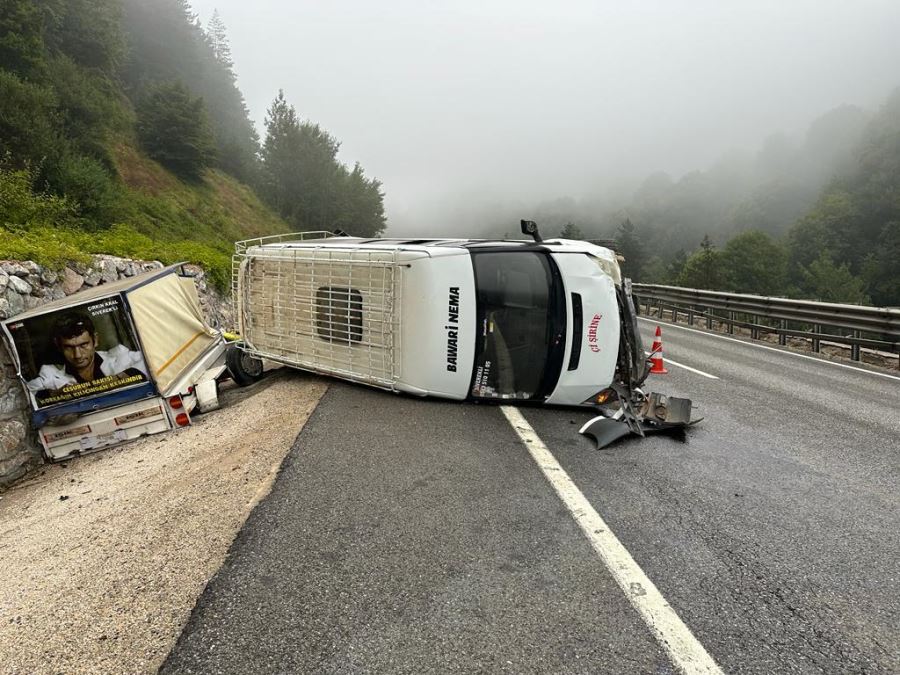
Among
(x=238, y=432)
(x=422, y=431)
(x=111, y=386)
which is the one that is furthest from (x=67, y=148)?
(x=422, y=431)

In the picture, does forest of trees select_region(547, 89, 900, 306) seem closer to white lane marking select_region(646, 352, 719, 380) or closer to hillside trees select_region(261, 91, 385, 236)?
hillside trees select_region(261, 91, 385, 236)

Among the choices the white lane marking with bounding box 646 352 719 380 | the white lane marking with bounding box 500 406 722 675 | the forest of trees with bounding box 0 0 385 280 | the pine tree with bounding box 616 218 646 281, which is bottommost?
the pine tree with bounding box 616 218 646 281

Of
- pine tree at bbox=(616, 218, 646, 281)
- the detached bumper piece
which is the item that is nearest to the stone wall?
the detached bumper piece

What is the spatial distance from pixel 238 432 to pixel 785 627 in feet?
15.2

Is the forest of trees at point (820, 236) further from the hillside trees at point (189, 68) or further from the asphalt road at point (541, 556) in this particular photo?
the asphalt road at point (541, 556)

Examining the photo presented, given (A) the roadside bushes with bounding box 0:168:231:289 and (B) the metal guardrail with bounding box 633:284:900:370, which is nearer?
(A) the roadside bushes with bounding box 0:168:231:289

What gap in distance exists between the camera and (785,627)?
7.02ft

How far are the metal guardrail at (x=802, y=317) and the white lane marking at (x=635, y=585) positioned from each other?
9366 mm

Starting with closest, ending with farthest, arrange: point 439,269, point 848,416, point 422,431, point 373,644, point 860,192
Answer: point 373,644 → point 422,431 → point 439,269 → point 848,416 → point 860,192

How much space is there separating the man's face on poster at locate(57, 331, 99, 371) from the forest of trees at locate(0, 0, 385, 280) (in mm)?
2310

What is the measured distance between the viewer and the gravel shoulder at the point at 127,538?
7.07ft

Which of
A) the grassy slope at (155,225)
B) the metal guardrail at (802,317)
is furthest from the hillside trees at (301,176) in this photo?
the metal guardrail at (802,317)

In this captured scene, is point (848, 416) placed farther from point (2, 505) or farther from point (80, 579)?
point (2, 505)

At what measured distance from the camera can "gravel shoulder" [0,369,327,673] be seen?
2.15 m
